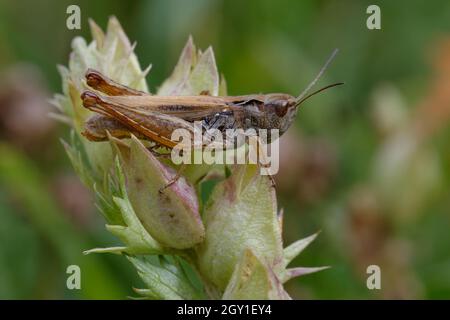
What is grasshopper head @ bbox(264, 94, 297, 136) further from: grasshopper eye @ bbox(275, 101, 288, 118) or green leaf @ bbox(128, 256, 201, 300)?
green leaf @ bbox(128, 256, 201, 300)

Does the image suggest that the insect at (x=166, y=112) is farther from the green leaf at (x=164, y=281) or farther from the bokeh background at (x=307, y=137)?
the bokeh background at (x=307, y=137)

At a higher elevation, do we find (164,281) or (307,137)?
(307,137)

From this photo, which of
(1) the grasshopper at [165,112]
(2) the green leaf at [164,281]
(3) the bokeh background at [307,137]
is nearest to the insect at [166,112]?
→ (1) the grasshopper at [165,112]

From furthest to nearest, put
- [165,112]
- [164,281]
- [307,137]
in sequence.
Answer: [307,137], [165,112], [164,281]

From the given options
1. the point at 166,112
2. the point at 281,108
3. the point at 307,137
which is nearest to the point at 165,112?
the point at 166,112

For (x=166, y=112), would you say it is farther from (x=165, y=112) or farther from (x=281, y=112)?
(x=281, y=112)

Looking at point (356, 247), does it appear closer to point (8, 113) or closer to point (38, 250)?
point (38, 250)
